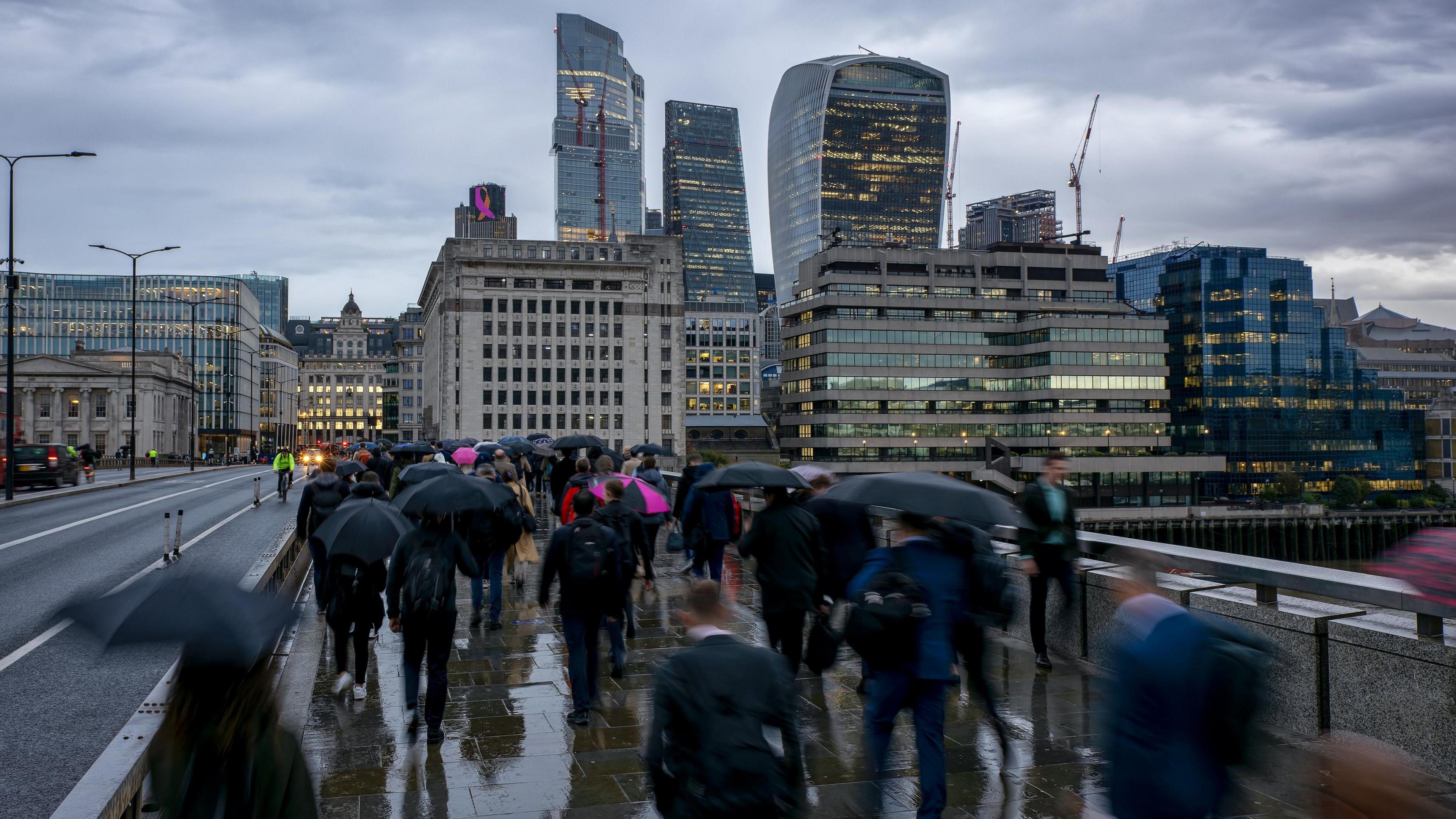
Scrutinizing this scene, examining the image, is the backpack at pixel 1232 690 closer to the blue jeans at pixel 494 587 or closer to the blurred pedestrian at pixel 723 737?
the blurred pedestrian at pixel 723 737

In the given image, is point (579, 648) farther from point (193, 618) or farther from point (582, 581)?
point (193, 618)

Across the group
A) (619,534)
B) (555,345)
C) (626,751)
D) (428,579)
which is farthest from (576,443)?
(555,345)

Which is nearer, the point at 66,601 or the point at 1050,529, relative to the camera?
the point at 1050,529

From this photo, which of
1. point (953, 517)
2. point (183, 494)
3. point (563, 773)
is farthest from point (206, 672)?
point (183, 494)

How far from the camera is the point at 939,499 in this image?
6008 millimetres

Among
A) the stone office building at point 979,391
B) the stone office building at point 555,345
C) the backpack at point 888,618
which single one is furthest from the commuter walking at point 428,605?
the stone office building at point 555,345

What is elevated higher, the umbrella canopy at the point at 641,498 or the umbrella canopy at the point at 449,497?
the umbrella canopy at the point at 449,497

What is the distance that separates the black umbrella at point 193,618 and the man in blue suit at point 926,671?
3.15m

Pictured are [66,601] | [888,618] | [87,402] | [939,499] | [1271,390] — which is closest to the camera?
[888,618]

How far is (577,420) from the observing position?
112750 mm

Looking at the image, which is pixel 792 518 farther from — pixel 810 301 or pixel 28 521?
pixel 810 301

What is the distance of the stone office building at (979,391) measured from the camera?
99938 millimetres

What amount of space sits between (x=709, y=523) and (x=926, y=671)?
7447mm

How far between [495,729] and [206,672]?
4.73m
